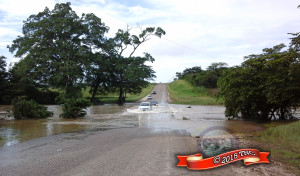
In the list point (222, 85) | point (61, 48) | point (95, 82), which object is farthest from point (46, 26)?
point (222, 85)

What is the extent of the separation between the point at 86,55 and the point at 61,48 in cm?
510

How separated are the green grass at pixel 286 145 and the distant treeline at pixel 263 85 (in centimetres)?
673

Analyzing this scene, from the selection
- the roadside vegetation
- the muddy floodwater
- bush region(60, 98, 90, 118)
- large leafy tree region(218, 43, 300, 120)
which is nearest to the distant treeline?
large leafy tree region(218, 43, 300, 120)

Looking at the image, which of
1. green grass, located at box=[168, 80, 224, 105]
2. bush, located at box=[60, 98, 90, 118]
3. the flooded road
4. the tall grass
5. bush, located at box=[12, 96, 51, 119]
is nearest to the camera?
the tall grass

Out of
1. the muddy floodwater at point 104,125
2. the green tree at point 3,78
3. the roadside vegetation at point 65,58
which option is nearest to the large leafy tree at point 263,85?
the muddy floodwater at point 104,125

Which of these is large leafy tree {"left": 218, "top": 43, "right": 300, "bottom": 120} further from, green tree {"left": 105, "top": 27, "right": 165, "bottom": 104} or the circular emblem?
green tree {"left": 105, "top": 27, "right": 165, "bottom": 104}

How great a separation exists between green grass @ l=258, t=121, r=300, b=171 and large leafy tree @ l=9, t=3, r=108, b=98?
43009 millimetres

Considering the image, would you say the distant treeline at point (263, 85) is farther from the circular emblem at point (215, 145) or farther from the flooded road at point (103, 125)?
the circular emblem at point (215, 145)

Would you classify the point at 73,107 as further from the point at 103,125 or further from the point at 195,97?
the point at 195,97

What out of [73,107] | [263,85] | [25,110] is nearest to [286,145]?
[263,85]

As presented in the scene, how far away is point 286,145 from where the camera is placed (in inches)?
451

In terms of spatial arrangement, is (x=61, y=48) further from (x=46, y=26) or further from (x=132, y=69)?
(x=132, y=69)

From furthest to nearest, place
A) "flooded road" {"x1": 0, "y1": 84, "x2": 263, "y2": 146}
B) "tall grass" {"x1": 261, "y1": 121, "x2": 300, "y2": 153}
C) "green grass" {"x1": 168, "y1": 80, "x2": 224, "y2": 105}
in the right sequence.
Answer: "green grass" {"x1": 168, "y1": 80, "x2": 224, "y2": 105} < "flooded road" {"x1": 0, "y1": 84, "x2": 263, "y2": 146} < "tall grass" {"x1": 261, "y1": 121, "x2": 300, "y2": 153}

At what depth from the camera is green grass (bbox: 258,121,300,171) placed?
8.80 meters
